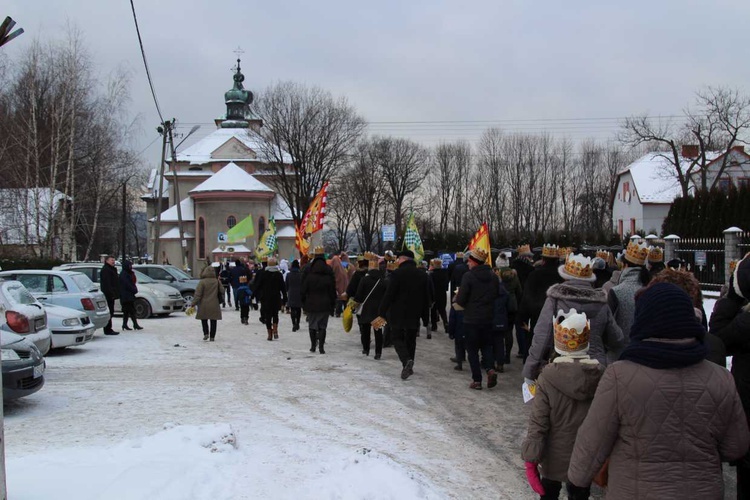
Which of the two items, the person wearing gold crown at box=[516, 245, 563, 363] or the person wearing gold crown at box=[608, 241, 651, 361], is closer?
the person wearing gold crown at box=[608, 241, 651, 361]

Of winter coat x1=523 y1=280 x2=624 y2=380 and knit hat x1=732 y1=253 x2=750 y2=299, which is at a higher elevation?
knit hat x1=732 y1=253 x2=750 y2=299

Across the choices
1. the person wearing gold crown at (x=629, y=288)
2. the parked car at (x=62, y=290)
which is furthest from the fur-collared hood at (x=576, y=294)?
the parked car at (x=62, y=290)

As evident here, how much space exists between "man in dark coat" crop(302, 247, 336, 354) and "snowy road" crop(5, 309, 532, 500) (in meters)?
0.59

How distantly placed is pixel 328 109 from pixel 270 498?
5104 cm

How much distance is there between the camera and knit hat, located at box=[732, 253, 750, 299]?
5051mm

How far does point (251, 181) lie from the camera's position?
60250 millimetres

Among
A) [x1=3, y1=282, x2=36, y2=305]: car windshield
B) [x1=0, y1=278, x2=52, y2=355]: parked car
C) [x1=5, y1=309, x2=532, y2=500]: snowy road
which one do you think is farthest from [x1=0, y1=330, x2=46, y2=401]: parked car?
[x1=3, y1=282, x2=36, y2=305]: car windshield

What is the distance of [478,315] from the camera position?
9.91 meters

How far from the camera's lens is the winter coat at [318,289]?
13734mm

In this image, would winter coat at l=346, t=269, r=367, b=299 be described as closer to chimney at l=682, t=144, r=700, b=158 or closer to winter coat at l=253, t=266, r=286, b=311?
winter coat at l=253, t=266, r=286, b=311

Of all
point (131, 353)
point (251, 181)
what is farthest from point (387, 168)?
point (131, 353)

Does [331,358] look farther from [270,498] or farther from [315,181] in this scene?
[315,181]

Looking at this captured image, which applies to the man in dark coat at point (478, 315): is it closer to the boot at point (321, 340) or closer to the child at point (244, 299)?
the boot at point (321, 340)

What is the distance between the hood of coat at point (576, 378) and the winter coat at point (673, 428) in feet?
3.17
